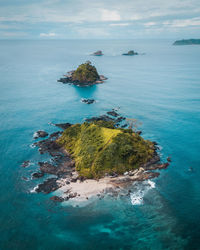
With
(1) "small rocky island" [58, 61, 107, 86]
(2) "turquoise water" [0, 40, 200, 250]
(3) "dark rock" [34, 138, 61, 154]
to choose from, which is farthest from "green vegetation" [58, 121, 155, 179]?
(1) "small rocky island" [58, 61, 107, 86]

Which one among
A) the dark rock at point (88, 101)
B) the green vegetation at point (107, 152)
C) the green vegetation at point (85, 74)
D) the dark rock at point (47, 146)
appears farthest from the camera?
the green vegetation at point (85, 74)

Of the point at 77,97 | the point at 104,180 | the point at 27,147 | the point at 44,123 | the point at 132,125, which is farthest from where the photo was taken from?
the point at 77,97

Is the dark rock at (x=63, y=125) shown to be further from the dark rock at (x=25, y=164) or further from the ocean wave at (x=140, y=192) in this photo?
the ocean wave at (x=140, y=192)

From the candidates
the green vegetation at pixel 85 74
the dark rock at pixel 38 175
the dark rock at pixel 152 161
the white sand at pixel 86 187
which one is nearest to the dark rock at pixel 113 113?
the dark rock at pixel 152 161

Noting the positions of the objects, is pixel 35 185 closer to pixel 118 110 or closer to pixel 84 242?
pixel 84 242

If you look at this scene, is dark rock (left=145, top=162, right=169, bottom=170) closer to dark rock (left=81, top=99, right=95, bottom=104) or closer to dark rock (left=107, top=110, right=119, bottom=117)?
dark rock (left=107, top=110, right=119, bottom=117)

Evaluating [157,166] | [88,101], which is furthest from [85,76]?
[157,166]

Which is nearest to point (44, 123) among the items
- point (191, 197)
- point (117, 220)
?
point (117, 220)
